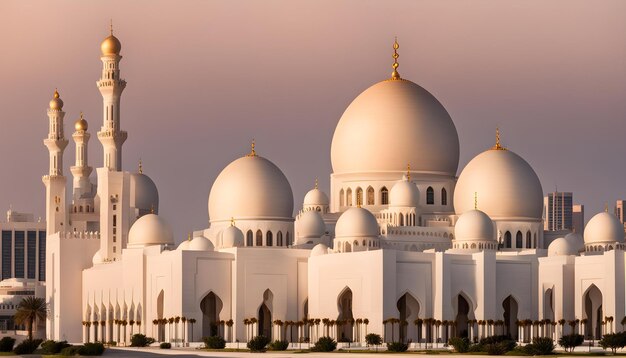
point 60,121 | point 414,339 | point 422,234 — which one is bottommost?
point 414,339

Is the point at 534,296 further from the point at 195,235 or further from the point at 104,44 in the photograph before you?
the point at 104,44

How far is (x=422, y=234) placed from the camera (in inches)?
3127

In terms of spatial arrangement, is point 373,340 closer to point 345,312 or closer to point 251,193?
point 345,312

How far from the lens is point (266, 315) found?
7788cm

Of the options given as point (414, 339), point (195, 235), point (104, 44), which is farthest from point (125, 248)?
point (414, 339)

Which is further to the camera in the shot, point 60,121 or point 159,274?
point 60,121

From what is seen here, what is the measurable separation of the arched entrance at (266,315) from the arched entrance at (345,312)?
11.5ft

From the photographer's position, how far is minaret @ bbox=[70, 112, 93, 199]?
93.7 meters

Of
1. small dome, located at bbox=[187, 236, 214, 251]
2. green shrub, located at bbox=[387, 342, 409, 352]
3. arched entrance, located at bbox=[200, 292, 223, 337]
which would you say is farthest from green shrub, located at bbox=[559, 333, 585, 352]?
small dome, located at bbox=[187, 236, 214, 251]

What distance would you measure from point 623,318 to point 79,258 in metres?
31.7

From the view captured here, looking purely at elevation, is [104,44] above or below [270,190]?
above

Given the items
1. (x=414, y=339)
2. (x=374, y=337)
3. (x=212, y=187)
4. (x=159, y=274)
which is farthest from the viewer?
(x=212, y=187)

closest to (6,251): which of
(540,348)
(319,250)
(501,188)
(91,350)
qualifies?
(319,250)

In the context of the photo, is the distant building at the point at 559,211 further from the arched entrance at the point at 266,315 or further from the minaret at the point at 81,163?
the arched entrance at the point at 266,315
